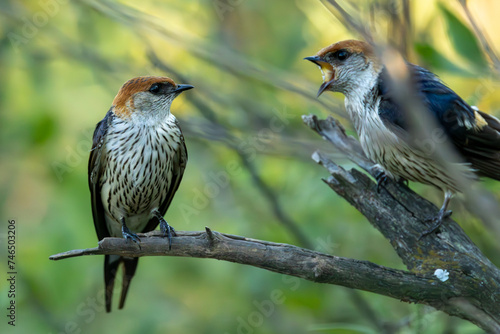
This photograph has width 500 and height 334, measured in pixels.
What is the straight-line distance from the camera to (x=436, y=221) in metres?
3.72

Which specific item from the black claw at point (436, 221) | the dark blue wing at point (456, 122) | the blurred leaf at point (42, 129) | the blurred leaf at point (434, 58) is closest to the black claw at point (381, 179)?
the dark blue wing at point (456, 122)

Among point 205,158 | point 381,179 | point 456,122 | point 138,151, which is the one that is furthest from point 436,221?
point 205,158

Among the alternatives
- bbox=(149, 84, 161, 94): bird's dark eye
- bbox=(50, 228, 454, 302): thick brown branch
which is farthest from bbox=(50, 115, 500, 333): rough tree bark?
bbox=(149, 84, 161, 94): bird's dark eye

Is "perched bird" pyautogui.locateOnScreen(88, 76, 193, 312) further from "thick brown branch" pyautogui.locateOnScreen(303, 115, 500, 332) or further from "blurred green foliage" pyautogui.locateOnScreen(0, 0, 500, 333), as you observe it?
"thick brown branch" pyautogui.locateOnScreen(303, 115, 500, 332)

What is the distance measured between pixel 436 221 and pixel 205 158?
11.7 ft

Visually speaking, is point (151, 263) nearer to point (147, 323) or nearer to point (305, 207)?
point (147, 323)

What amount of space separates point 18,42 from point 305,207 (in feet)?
10.3

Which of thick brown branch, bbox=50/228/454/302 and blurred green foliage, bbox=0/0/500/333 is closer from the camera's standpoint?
thick brown branch, bbox=50/228/454/302

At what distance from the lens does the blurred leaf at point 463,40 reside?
424 centimetres

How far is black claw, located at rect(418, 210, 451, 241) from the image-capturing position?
3643 mm

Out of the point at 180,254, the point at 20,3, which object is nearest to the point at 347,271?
the point at 180,254

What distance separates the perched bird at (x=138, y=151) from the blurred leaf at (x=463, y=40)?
1776 millimetres

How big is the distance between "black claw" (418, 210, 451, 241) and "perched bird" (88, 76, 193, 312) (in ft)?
5.36

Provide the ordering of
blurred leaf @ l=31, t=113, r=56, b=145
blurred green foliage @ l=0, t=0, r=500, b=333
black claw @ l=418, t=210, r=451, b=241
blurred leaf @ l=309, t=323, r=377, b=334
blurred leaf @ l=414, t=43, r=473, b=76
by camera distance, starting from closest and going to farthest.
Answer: black claw @ l=418, t=210, r=451, b=241 → blurred leaf @ l=309, t=323, r=377, b=334 → blurred leaf @ l=414, t=43, r=473, b=76 → blurred green foliage @ l=0, t=0, r=500, b=333 → blurred leaf @ l=31, t=113, r=56, b=145
